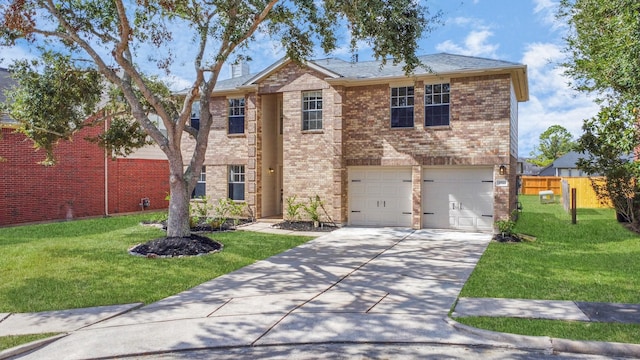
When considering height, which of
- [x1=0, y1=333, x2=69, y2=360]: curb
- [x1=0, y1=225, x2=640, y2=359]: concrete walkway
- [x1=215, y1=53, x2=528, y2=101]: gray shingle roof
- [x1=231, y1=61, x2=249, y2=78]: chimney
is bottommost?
[x1=0, y1=333, x2=69, y2=360]: curb

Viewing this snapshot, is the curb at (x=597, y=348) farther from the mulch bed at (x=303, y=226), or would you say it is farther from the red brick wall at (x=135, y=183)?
the red brick wall at (x=135, y=183)

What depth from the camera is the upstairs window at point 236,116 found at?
60.0 ft

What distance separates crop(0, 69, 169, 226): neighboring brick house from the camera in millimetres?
17562

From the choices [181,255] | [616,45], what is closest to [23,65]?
[181,255]

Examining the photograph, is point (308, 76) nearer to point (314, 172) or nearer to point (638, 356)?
point (314, 172)

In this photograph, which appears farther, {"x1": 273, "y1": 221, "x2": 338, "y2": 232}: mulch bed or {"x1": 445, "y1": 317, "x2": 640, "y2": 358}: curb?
{"x1": 273, "y1": 221, "x2": 338, "y2": 232}: mulch bed

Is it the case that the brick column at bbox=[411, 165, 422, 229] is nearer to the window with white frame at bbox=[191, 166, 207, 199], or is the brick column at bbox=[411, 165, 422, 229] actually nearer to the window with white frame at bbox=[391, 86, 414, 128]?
the window with white frame at bbox=[391, 86, 414, 128]

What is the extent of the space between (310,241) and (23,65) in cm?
1038

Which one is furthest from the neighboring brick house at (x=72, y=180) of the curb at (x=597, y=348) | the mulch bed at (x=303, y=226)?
the curb at (x=597, y=348)

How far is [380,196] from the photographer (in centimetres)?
1609

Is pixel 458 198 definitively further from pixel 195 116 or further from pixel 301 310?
pixel 195 116

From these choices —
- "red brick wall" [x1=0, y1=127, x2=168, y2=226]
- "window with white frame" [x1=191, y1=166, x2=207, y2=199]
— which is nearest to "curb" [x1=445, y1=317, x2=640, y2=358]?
"window with white frame" [x1=191, y1=166, x2=207, y2=199]

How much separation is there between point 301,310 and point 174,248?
5.90 meters

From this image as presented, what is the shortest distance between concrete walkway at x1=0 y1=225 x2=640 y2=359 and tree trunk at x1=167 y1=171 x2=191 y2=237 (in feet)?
10.6
